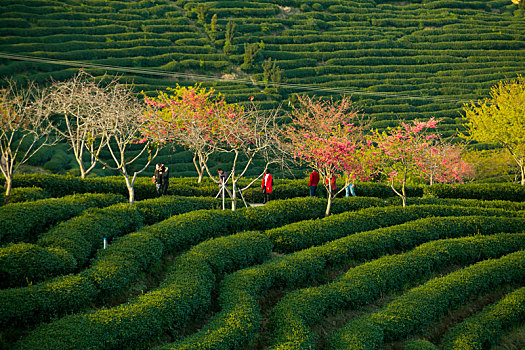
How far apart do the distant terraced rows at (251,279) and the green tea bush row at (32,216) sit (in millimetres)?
54

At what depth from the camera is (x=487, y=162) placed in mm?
38531

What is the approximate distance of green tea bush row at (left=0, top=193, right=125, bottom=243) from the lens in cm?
1254

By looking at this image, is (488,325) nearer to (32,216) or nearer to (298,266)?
(298,266)

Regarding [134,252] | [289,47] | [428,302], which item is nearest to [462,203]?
[428,302]

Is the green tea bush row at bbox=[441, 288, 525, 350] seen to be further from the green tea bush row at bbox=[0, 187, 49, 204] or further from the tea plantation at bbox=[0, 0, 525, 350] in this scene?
the green tea bush row at bbox=[0, 187, 49, 204]

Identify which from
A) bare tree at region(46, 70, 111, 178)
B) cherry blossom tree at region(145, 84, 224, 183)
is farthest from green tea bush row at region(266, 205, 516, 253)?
bare tree at region(46, 70, 111, 178)

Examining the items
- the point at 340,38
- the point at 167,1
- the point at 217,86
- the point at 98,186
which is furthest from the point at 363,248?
the point at 167,1

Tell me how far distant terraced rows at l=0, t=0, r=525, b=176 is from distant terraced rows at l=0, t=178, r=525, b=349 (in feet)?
80.3

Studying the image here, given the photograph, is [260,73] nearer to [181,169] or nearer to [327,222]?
[181,169]

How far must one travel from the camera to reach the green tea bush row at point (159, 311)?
8.62 metres

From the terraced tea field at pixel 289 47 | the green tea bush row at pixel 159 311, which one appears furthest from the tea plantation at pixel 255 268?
the terraced tea field at pixel 289 47

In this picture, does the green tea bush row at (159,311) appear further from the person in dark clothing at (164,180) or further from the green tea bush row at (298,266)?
the person in dark clothing at (164,180)

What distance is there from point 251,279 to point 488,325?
20.8 ft

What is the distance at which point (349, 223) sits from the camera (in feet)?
57.5
